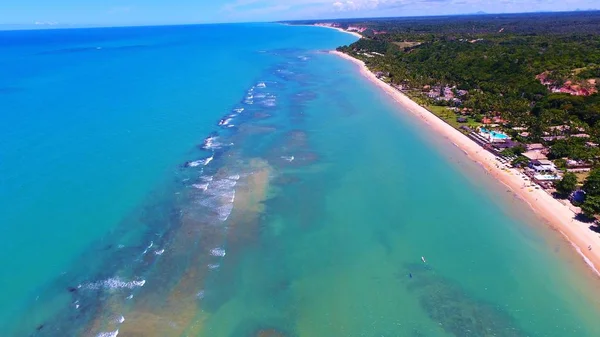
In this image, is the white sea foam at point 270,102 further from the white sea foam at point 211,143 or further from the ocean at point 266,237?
the white sea foam at point 211,143

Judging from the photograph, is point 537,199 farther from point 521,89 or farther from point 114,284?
point 521,89

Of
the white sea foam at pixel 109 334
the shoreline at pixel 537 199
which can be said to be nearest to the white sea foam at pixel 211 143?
the white sea foam at pixel 109 334

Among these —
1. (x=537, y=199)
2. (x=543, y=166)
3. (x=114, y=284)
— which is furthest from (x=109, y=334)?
(x=543, y=166)

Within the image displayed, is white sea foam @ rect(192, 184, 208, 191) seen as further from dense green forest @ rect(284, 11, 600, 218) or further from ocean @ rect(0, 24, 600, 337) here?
dense green forest @ rect(284, 11, 600, 218)

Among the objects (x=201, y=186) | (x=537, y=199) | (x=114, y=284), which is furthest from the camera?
(x=201, y=186)

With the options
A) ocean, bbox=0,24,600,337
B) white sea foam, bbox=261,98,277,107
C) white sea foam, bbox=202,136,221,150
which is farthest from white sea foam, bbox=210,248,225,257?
white sea foam, bbox=261,98,277,107

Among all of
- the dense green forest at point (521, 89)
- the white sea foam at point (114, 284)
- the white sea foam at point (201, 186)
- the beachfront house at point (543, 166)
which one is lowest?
the white sea foam at point (114, 284)

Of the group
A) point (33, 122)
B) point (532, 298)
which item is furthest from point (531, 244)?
point (33, 122)
